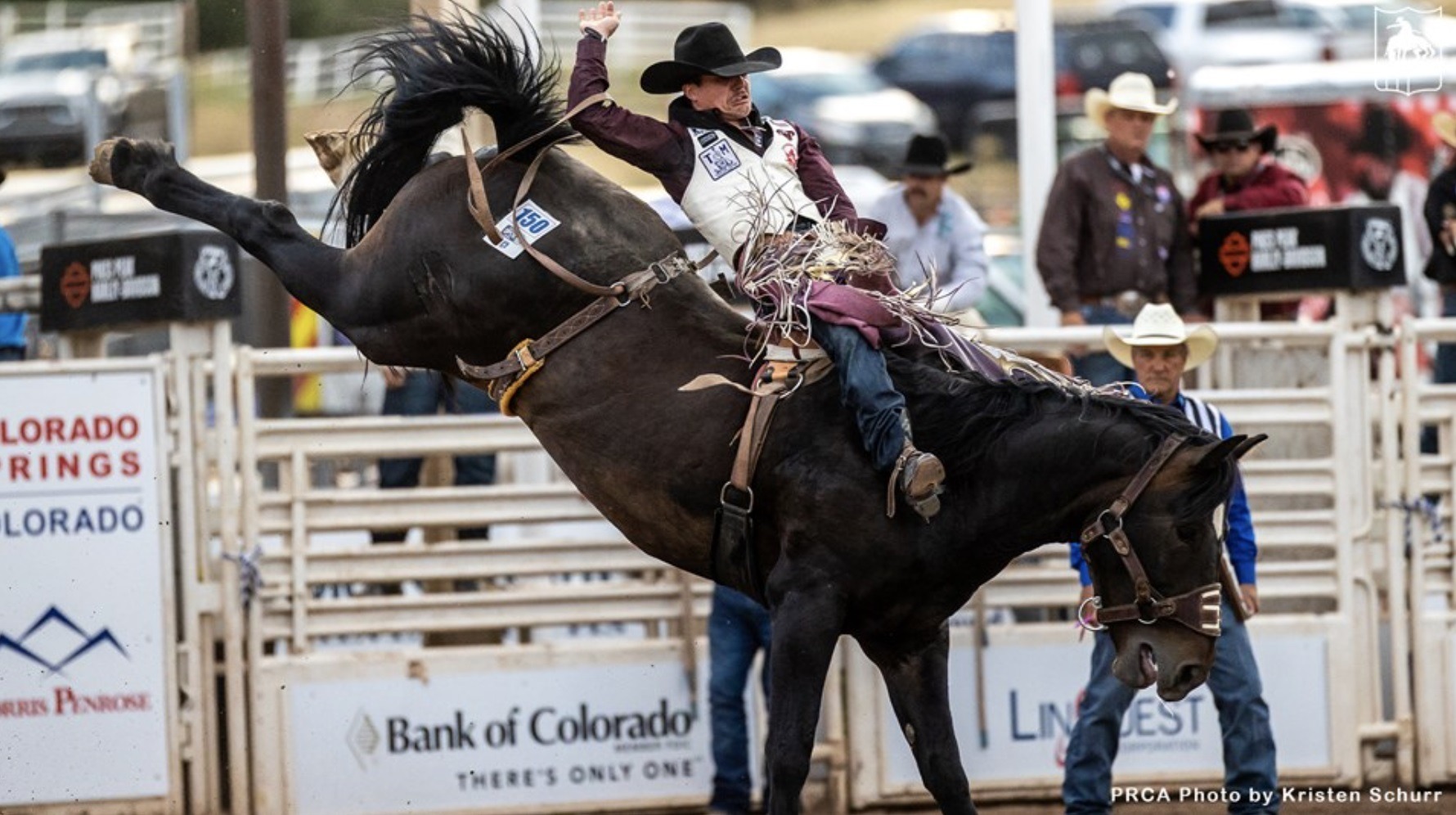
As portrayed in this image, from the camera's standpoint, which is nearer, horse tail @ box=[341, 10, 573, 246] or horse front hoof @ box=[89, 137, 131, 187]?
horse tail @ box=[341, 10, 573, 246]

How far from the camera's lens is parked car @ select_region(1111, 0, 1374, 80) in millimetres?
19797

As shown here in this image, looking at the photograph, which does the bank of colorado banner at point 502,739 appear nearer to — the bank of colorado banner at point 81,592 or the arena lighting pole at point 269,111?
the bank of colorado banner at point 81,592

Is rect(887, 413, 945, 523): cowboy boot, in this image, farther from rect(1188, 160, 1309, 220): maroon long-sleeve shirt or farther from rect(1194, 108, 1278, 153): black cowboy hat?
rect(1194, 108, 1278, 153): black cowboy hat

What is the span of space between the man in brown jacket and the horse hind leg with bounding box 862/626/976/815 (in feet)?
9.25

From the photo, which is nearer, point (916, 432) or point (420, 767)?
point (916, 432)

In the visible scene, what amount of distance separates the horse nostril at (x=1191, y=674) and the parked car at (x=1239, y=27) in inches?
590

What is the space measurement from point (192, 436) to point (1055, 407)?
3.55 m

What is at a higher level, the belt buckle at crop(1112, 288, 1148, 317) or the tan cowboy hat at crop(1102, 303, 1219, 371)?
the belt buckle at crop(1112, 288, 1148, 317)

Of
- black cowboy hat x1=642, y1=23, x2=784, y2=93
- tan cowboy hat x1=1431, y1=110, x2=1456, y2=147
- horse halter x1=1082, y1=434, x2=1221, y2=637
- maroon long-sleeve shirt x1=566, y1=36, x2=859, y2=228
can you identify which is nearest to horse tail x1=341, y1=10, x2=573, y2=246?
maroon long-sleeve shirt x1=566, y1=36, x2=859, y2=228

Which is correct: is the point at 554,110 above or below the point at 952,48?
below

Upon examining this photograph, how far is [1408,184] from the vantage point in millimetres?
16016

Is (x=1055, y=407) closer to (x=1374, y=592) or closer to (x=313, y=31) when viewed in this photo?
(x=1374, y=592)

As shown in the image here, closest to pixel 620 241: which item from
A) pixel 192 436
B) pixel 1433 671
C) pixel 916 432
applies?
pixel 916 432

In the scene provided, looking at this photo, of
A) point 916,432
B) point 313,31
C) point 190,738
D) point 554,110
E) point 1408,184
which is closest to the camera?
point 916,432
